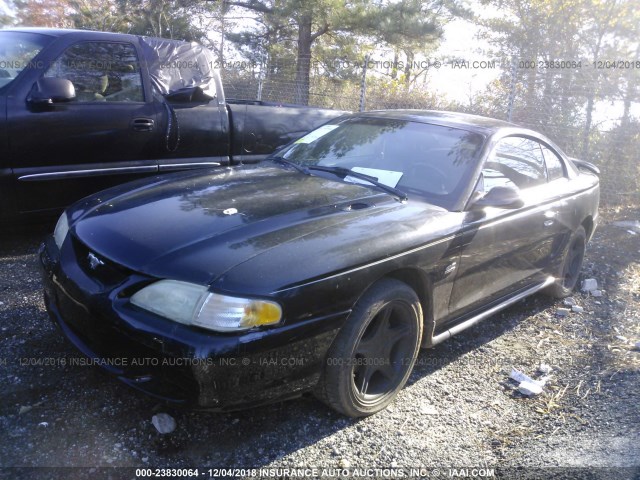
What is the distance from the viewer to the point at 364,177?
359 centimetres

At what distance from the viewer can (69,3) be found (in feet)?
64.7

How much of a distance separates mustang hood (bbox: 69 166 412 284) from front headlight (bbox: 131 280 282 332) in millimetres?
54

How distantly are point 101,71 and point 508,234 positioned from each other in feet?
11.8

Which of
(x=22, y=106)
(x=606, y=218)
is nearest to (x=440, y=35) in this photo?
(x=606, y=218)

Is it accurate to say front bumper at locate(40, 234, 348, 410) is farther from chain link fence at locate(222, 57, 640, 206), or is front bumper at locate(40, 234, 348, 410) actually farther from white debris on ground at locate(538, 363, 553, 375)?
chain link fence at locate(222, 57, 640, 206)

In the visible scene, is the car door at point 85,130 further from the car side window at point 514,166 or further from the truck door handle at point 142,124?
the car side window at point 514,166

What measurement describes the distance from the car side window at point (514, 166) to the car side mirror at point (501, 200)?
126 mm

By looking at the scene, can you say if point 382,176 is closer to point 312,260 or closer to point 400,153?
point 400,153

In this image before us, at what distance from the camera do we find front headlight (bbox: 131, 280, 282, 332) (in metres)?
2.25

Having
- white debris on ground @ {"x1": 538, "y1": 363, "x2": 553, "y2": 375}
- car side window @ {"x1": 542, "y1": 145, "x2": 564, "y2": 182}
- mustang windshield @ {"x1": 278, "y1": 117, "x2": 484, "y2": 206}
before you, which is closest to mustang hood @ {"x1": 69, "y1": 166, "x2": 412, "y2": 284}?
mustang windshield @ {"x1": 278, "y1": 117, "x2": 484, "y2": 206}

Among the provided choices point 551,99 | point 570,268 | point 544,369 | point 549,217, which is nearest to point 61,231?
point 544,369

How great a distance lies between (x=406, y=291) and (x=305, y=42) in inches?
532

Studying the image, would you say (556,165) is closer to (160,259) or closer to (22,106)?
(160,259)

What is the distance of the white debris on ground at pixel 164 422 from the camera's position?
8.52 feet
